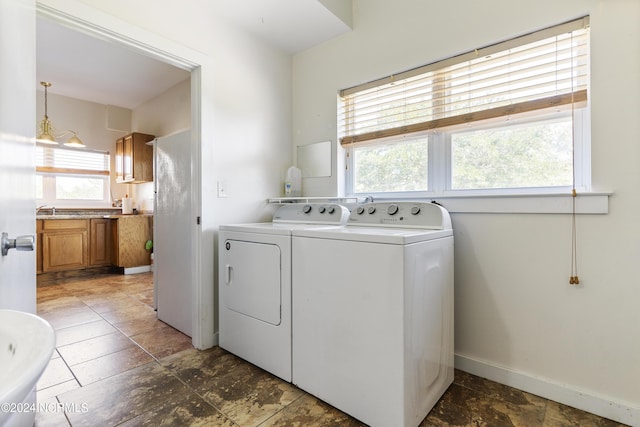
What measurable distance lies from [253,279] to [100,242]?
3.87 meters

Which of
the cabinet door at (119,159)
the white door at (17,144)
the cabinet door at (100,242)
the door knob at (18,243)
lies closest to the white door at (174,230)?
the white door at (17,144)

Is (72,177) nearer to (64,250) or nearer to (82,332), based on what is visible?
(64,250)

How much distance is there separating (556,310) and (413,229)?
84 centimetres

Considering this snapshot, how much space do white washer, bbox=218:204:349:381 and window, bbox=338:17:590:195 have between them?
2.19ft

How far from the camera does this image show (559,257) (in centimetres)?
160

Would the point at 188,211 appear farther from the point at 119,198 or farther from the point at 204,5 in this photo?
the point at 119,198

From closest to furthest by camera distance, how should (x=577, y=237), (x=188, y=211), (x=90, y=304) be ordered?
1. (x=577, y=237)
2. (x=188, y=211)
3. (x=90, y=304)

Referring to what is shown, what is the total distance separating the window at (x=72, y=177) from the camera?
4585 mm

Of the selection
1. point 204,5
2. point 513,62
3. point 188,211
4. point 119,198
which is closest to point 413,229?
point 513,62

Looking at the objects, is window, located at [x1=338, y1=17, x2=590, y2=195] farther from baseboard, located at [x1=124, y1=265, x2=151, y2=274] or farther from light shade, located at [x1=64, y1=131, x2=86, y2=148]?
light shade, located at [x1=64, y1=131, x2=86, y2=148]

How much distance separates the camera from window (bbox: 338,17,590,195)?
163cm

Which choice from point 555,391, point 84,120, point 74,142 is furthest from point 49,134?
point 555,391

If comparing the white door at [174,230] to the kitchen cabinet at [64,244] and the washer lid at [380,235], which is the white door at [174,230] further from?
the kitchen cabinet at [64,244]

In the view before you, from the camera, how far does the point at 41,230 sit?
3.97 metres
